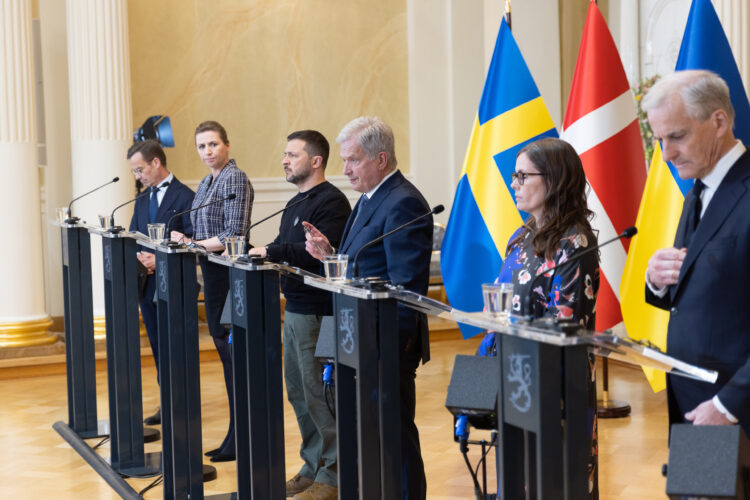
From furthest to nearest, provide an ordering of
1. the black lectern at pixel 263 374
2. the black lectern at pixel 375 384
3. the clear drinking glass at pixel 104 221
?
the clear drinking glass at pixel 104 221 → the black lectern at pixel 263 374 → the black lectern at pixel 375 384

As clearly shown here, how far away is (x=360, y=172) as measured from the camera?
10.5 ft

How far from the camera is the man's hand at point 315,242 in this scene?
325 cm

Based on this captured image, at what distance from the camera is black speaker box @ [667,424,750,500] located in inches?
58.9

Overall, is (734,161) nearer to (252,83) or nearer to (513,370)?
(513,370)

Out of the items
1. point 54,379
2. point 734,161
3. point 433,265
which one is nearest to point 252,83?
point 433,265

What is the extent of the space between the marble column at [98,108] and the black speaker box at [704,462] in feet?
19.2

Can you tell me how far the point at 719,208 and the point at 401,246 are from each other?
3.87 feet

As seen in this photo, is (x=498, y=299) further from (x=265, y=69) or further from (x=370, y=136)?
(x=265, y=69)

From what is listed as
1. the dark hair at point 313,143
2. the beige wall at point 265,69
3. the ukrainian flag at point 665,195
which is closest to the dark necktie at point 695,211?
the ukrainian flag at point 665,195

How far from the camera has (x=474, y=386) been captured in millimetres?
2008

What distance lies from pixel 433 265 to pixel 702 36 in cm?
411

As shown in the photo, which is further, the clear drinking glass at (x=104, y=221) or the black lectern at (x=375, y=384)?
the clear drinking glass at (x=104, y=221)

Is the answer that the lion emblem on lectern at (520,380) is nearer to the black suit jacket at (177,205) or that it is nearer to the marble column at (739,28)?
the black suit jacket at (177,205)

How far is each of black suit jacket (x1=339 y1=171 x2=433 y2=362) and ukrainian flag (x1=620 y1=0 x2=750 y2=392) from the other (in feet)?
4.38
